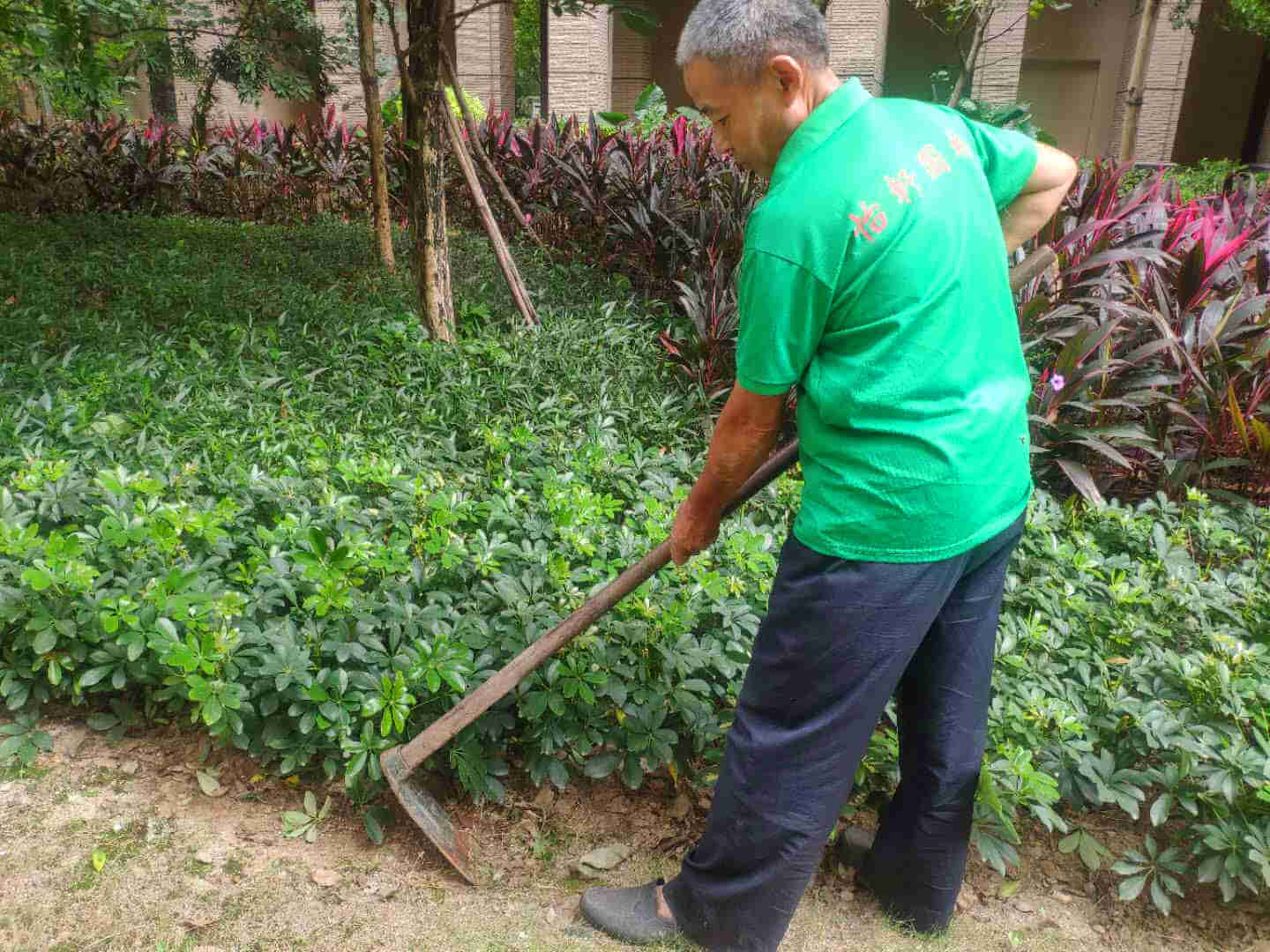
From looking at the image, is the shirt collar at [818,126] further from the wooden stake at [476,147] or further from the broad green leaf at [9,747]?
the wooden stake at [476,147]

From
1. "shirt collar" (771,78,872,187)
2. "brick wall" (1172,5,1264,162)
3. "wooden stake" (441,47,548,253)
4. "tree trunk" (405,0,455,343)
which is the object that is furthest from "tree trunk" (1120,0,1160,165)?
"shirt collar" (771,78,872,187)

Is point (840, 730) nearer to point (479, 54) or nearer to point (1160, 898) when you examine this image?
point (1160, 898)

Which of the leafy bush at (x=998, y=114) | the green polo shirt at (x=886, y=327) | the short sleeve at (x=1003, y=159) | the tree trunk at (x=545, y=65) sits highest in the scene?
the tree trunk at (x=545, y=65)

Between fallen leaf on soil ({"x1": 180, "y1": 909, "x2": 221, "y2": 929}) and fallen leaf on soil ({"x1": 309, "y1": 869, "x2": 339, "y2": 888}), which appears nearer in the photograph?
fallen leaf on soil ({"x1": 180, "y1": 909, "x2": 221, "y2": 929})

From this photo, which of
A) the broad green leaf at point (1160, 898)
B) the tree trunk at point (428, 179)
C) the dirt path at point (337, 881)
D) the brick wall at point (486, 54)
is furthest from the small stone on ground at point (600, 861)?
the brick wall at point (486, 54)

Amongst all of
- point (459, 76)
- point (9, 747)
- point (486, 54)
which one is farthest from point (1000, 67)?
point (9, 747)

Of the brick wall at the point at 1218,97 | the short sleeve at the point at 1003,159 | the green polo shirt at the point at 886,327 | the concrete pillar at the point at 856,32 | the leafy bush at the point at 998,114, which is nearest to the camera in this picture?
the green polo shirt at the point at 886,327

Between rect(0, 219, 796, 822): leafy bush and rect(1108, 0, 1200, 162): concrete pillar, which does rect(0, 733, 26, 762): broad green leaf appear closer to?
rect(0, 219, 796, 822): leafy bush

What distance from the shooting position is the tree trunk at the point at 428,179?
4.37 metres

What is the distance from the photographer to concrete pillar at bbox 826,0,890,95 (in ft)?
46.6

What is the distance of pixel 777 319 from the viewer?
1.37 metres

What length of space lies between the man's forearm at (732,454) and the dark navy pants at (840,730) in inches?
5.9

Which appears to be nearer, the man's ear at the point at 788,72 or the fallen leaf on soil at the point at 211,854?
the man's ear at the point at 788,72

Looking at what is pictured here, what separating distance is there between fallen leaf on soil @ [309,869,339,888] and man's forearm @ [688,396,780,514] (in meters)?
1.21
